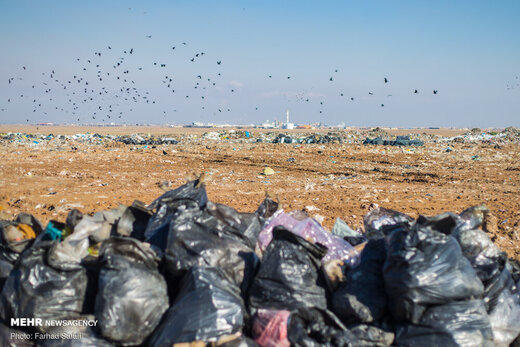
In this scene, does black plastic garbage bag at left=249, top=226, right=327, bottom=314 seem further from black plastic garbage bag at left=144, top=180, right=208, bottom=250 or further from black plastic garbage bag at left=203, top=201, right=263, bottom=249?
black plastic garbage bag at left=144, top=180, right=208, bottom=250

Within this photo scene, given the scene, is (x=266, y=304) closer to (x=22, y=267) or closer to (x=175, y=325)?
(x=175, y=325)

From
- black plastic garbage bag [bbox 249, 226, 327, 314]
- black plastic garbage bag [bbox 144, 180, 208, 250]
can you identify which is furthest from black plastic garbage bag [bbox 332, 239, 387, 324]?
black plastic garbage bag [bbox 144, 180, 208, 250]

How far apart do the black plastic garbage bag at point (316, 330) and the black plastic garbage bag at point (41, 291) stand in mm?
1220

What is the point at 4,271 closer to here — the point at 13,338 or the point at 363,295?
the point at 13,338

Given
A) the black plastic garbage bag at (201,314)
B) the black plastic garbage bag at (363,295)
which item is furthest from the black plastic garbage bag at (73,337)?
the black plastic garbage bag at (363,295)

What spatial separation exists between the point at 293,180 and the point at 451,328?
6075mm

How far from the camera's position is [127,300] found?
205cm

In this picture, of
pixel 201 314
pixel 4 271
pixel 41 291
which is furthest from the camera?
pixel 4 271

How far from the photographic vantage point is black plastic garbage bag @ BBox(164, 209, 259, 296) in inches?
90.2

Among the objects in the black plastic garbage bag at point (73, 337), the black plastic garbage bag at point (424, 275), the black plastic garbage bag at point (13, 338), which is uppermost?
the black plastic garbage bag at point (424, 275)

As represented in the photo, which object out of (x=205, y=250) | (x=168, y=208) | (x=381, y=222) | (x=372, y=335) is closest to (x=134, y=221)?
(x=168, y=208)

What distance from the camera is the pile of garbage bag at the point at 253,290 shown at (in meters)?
2.04

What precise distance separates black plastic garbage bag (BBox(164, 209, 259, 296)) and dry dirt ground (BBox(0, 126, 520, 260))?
2130 millimetres

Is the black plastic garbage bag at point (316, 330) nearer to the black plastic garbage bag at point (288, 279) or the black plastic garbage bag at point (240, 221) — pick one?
the black plastic garbage bag at point (288, 279)
